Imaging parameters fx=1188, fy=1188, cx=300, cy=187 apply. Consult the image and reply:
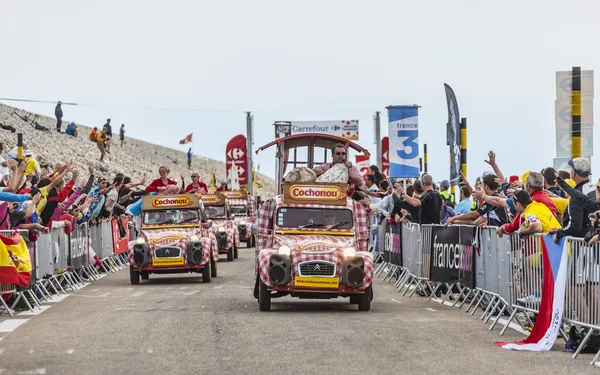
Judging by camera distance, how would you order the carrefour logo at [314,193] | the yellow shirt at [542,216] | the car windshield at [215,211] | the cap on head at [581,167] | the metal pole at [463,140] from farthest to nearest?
the car windshield at [215,211] < the metal pole at [463,140] < the carrefour logo at [314,193] < the cap on head at [581,167] < the yellow shirt at [542,216]

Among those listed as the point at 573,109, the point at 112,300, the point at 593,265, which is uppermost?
the point at 573,109

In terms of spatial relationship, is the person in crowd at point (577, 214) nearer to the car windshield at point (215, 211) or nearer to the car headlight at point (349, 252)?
the car headlight at point (349, 252)

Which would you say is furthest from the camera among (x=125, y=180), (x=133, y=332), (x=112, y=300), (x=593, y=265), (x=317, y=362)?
(x=125, y=180)

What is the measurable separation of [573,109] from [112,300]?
858 cm

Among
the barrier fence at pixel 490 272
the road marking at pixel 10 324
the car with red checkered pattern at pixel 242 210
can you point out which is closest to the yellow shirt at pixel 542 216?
the barrier fence at pixel 490 272

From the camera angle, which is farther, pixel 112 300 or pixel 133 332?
pixel 112 300

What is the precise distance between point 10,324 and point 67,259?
776 cm

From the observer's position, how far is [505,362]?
39.6 feet

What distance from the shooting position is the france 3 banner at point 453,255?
1842 centimetres

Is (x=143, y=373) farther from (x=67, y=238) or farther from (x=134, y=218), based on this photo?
(x=134, y=218)

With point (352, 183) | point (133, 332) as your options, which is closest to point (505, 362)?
point (133, 332)

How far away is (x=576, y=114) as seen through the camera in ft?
65.0

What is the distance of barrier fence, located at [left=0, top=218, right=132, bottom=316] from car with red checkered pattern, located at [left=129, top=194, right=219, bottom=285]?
1.26 m

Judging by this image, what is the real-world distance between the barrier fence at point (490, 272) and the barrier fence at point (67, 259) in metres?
6.65
